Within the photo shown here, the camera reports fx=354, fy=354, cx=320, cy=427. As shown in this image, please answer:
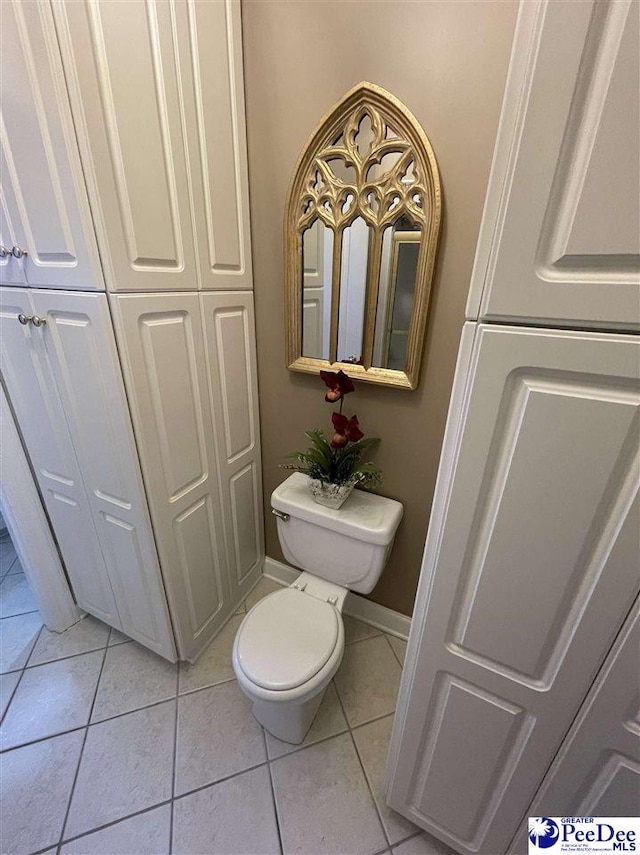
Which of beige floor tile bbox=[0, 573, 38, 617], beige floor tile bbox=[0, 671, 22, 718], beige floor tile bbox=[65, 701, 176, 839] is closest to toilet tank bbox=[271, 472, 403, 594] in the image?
beige floor tile bbox=[65, 701, 176, 839]

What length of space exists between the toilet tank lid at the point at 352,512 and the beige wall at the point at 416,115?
0.10 m

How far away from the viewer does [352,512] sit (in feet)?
4.16

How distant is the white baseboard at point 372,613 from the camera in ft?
5.17

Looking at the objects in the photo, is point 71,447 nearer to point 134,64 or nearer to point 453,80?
point 134,64

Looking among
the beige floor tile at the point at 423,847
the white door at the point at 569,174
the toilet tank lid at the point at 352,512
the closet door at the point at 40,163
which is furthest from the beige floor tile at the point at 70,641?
the white door at the point at 569,174

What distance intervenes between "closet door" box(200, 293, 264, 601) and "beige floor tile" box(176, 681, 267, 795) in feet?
1.30

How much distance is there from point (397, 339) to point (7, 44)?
112 cm

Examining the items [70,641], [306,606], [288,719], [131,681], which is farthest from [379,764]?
[70,641]

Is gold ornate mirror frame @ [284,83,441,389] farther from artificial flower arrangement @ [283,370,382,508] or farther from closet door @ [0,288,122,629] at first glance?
closet door @ [0,288,122,629]

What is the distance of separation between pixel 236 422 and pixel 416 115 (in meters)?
1.10

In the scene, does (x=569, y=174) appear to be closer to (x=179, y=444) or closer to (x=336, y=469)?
(x=336, y=469)

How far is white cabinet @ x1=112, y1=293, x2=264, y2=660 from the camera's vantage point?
1.00 m

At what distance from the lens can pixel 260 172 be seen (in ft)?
3.93

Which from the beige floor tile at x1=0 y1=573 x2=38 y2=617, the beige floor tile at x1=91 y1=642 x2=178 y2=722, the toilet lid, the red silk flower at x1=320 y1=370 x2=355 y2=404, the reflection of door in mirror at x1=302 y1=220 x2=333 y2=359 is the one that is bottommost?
the beige floor tile at x1=91 y1=642 x2=178 y2=722
